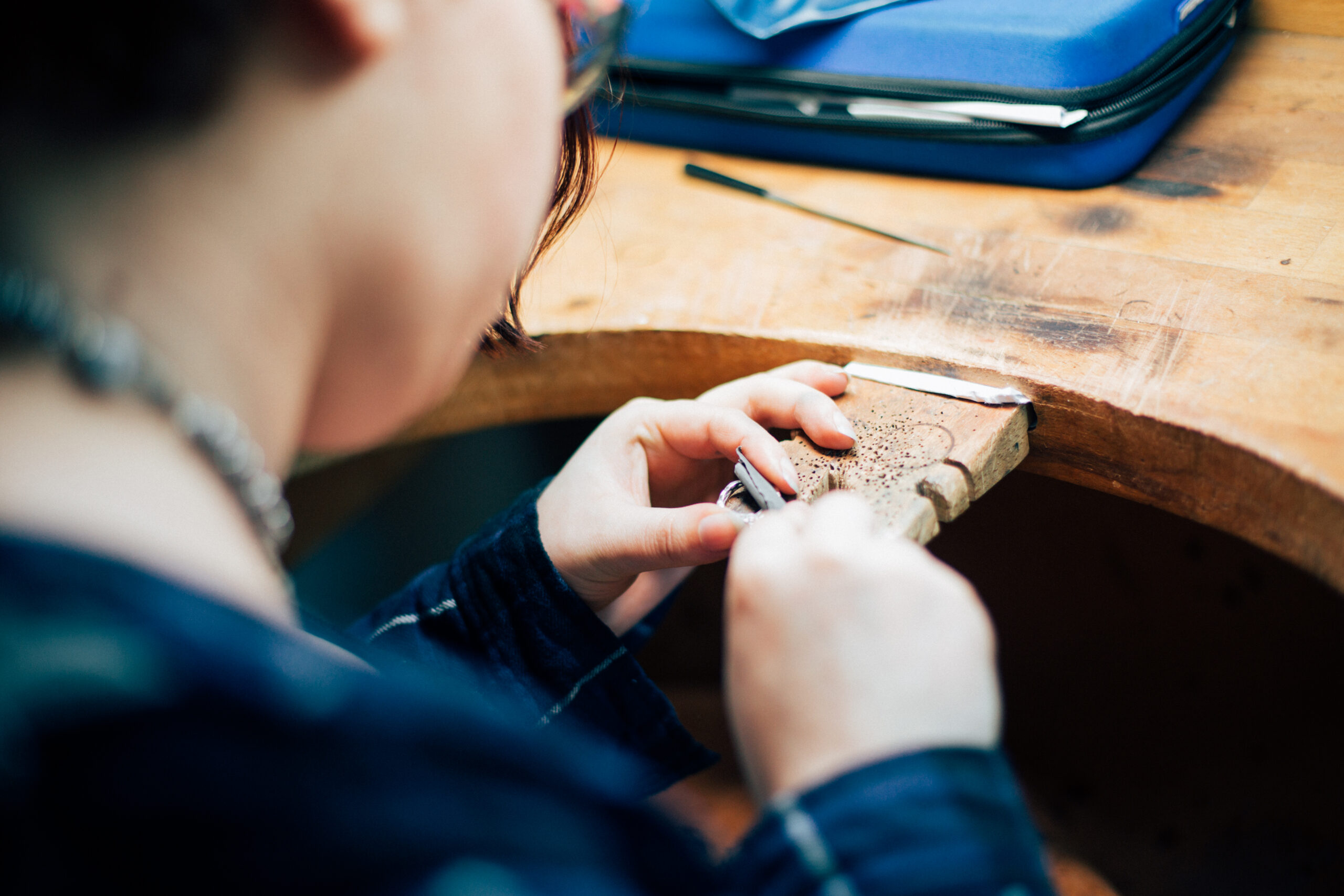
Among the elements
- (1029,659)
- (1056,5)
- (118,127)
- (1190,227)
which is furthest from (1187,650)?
(118,127)

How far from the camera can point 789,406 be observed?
586 mm

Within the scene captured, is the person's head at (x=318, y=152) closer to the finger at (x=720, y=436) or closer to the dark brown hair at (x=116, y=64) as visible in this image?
the dark brown hair at (x=116, y=64)

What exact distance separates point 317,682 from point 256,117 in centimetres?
17

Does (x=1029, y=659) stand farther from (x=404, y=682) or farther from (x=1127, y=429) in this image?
(x=404, y=682)

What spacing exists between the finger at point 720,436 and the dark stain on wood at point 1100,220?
317 millimetres

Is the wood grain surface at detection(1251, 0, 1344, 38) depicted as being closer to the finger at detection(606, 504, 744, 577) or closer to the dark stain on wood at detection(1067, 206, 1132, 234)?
the dark stain on wood at detection(1067, 206, 1132, 234)

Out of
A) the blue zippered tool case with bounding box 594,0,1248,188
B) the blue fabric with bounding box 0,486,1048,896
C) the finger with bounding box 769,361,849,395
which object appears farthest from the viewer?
the blue zippered tool case with bounding box 594,0,1248,188

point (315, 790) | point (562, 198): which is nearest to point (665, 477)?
point (562, 198)

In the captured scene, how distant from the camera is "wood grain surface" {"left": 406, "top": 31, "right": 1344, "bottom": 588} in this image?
0.52 meters

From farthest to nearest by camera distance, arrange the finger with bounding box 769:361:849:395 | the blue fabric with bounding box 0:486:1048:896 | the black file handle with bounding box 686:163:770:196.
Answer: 1. the black file handle with bounding box 686:163:770:196
2. the finger with bounding box 769:361:849:395
3. the blue fabric with bounding box 0:486:1048:896

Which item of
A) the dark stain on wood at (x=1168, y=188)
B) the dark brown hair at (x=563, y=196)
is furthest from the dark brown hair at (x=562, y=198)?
the dark stain on wood at (x=1168, y=188)

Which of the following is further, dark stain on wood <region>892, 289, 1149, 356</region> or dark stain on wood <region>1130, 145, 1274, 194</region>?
dark stain on wood <region>1130, 145, 1274, 194</region>

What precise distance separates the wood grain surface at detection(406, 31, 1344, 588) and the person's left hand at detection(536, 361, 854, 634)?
75 millimetres

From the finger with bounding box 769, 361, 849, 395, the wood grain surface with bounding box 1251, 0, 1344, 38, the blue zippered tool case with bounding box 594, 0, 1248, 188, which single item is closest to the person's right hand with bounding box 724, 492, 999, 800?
the finger with bounding box 769, 361, 849, 395
